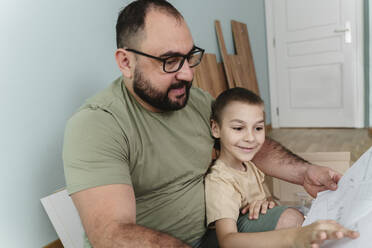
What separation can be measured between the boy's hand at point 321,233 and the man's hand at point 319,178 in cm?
41

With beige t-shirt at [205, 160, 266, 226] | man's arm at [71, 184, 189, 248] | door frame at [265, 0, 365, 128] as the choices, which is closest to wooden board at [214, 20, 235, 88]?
door frame at [265, 0, 365, 128]

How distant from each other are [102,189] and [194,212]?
392mm

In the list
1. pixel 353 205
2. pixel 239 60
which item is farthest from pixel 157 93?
pixel 239 60

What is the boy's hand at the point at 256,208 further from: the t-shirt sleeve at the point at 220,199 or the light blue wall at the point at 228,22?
the light blue wall at the point at 228,22

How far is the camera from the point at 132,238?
695 millimetres

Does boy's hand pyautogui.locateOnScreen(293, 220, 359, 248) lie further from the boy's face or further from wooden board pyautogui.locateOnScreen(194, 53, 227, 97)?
wooden board pyautogui.locateOnScreen(194, 53, 227, 97)

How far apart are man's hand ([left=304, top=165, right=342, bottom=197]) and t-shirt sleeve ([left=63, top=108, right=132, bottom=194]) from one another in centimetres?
65

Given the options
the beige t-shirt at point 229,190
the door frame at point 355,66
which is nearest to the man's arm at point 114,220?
the beige t-shirt at point 229,190

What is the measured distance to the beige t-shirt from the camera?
100 centimetres

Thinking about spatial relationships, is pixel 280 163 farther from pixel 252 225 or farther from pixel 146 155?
pixel 146 155

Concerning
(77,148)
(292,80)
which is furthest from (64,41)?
(292,80)

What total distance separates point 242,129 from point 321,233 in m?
0.58

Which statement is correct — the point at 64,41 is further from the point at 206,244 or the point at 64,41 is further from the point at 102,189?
the point at 206,244

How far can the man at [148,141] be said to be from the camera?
795 millimetres
